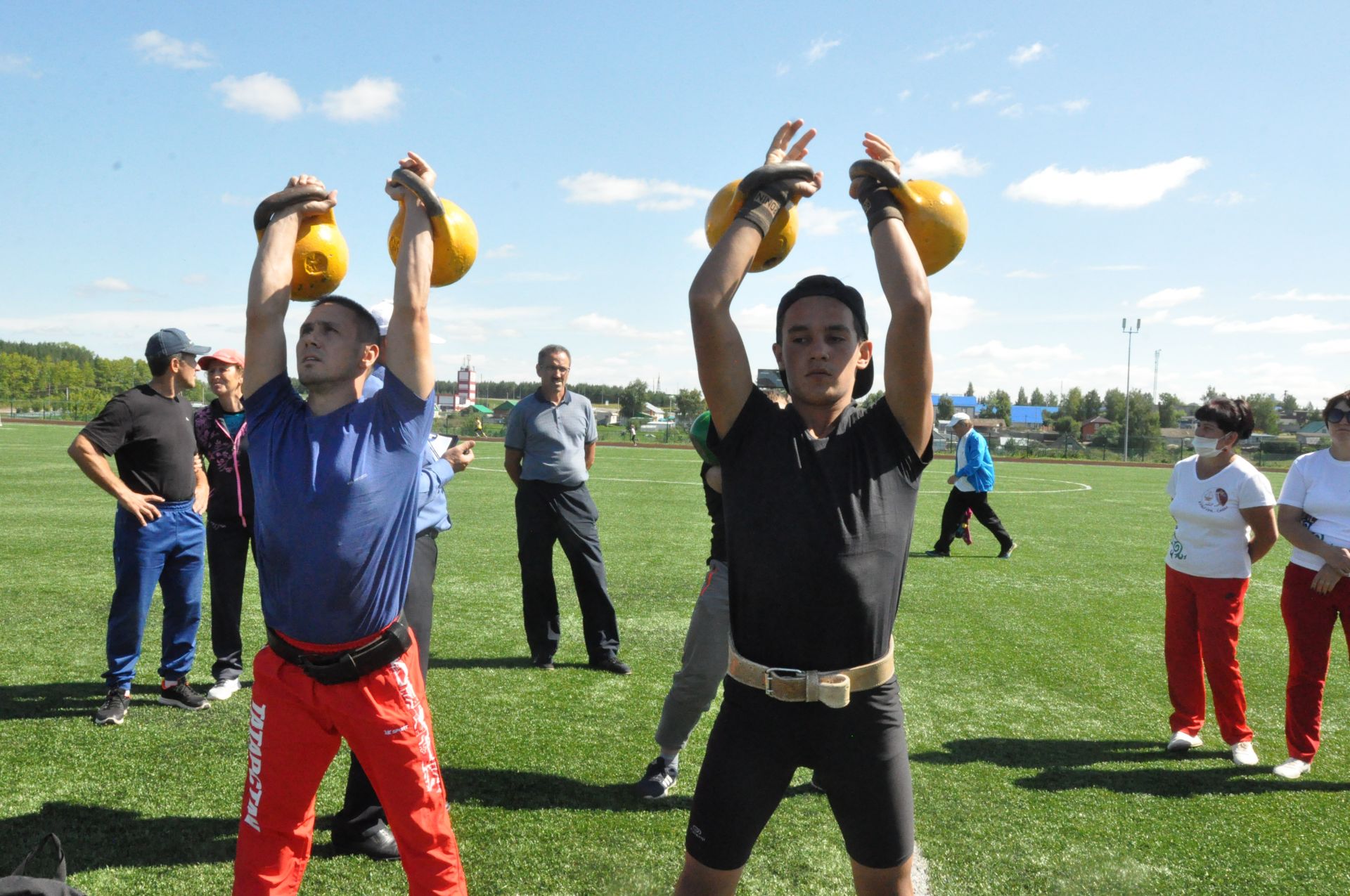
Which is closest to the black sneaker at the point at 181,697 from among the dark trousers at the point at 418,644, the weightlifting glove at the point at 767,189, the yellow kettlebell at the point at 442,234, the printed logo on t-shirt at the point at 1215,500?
the dark trousers at the point at 418,644

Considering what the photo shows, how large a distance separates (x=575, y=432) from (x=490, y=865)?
12.5 ft

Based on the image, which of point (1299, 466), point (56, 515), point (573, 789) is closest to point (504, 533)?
point (56, 515)

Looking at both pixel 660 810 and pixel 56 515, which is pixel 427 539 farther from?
pixel 56 515

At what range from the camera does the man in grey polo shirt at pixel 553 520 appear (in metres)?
6.94

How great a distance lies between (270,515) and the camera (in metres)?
2.73

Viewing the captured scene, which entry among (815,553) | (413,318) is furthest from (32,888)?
(815,553)

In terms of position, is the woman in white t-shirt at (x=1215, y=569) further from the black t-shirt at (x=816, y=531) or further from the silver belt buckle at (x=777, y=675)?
the silver belt buckle at (x=777, y=675)

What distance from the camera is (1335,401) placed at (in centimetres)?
510

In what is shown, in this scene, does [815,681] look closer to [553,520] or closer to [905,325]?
[905,325]

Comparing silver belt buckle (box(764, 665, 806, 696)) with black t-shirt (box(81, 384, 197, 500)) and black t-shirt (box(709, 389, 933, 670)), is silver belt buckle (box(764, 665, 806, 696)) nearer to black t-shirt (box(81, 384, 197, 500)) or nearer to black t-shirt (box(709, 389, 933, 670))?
black t-shirt (box(709, 389, 933, 670))

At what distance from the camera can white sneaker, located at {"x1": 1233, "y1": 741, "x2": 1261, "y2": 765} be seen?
5234 mm

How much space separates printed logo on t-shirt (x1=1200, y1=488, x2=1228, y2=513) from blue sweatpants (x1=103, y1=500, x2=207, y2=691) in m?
6.28

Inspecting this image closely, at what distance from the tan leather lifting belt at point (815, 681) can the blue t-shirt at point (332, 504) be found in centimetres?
Answer: 118

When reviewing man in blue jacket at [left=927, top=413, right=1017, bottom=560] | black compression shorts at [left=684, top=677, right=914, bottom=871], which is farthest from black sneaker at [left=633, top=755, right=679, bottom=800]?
man in blue jacket at [left=927, top=413, right=1017, bottom=560]
